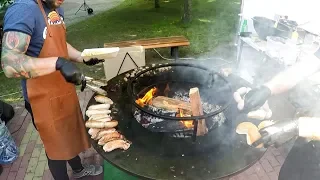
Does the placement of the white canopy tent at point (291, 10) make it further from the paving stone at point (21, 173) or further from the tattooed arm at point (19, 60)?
the paving stone at point (21, 173)

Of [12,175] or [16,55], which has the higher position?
[16,55]

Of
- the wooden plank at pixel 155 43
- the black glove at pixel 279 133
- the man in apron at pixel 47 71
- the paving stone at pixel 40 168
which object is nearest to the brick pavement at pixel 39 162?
the paving stone at pixel 40 168

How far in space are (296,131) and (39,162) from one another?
357 cm

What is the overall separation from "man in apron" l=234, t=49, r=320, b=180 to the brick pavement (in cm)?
123

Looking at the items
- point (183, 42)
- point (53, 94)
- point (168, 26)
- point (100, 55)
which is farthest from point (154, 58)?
point (53, 94)

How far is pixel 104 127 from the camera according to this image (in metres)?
2.49

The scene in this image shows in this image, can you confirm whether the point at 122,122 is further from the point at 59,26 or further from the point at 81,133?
the point at 59,26

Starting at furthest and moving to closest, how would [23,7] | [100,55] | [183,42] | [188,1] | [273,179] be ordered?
[188,1]
[183,42]
[273,179]
[100,55]
[23,7]

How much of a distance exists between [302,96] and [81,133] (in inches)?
109

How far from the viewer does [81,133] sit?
2963 mm

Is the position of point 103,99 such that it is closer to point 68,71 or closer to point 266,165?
point 68,71

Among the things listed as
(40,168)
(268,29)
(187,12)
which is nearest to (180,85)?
(268,29)

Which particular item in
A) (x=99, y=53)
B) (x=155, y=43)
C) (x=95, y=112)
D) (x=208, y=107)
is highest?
(x=99, y=53)

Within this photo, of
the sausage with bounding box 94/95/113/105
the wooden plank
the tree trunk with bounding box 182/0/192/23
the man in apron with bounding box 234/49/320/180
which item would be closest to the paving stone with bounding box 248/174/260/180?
the man in apron with bounding box 234/49/320/180
